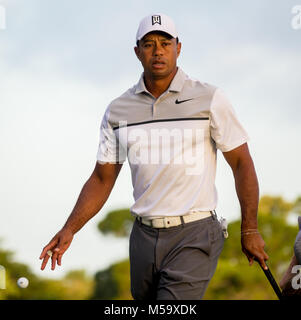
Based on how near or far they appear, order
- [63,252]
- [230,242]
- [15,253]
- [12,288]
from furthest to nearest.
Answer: [230,242]
[15,253]
[12,288]
[63,252]

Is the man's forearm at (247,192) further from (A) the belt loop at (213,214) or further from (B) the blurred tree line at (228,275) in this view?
(B) the blurred tree line at (228,275)

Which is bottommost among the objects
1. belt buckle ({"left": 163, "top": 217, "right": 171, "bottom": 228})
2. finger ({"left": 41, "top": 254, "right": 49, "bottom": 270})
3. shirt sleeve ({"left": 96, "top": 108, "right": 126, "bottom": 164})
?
finger ({"left": 41, "top": 254, "right": 49, "bottom": 270})

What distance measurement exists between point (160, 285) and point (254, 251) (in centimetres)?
74

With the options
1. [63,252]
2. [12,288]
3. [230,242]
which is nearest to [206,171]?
[63,252]

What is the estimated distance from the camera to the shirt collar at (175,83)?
5118 millimetres

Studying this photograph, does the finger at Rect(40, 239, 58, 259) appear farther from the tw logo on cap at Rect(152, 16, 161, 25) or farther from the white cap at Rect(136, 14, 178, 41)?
the tw logo on cap at Rect(152, 16, 161, 25)

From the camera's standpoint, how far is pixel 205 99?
500 centimetres

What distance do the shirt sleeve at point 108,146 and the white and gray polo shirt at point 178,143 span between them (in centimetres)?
24

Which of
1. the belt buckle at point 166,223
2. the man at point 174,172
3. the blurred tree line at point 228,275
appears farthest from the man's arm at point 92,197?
the blurred tree line at point 228,275

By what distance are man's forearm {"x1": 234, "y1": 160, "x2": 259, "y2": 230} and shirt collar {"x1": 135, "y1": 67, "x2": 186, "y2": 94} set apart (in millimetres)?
773

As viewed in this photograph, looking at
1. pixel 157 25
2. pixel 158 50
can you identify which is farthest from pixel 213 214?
pixel 157 25

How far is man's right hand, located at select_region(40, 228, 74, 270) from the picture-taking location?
17.0ft

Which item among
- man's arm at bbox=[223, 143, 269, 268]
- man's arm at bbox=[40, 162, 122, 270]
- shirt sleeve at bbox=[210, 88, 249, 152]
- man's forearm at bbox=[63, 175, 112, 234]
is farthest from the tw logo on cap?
man's forearm at bbox=[63, 175, 112, 234]
